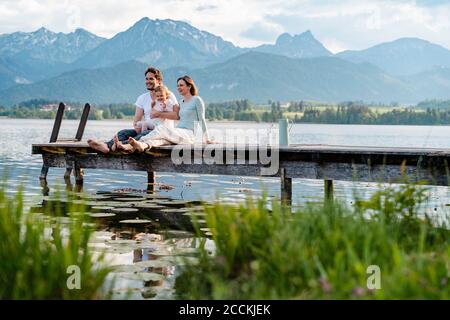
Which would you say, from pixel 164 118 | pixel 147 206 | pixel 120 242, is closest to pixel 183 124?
pixel 164 118

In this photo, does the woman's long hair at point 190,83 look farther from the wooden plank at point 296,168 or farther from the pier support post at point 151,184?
the pier support post at point 151,184

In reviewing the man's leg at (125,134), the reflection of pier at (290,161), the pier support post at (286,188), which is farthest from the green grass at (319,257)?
the man's leg at (125,134)

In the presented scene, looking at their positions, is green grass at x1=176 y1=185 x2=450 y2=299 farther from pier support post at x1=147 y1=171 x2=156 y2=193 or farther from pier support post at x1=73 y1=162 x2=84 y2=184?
pier support post at x1=147 y1=171 x2=156 y2=193

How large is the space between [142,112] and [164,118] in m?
0.71

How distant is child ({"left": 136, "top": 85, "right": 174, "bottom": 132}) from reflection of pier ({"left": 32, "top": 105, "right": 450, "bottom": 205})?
1.58 ft

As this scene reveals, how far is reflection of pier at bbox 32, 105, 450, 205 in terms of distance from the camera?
9562 mm

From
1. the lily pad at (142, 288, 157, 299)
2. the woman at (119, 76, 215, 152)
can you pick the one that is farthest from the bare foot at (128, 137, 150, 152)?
the lily pad at (142, 288, 157, 299)

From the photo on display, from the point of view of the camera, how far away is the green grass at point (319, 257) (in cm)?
402

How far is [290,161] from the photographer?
1116 cm

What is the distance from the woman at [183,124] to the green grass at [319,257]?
653cm

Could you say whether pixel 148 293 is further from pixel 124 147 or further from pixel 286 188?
pixel 124 147
